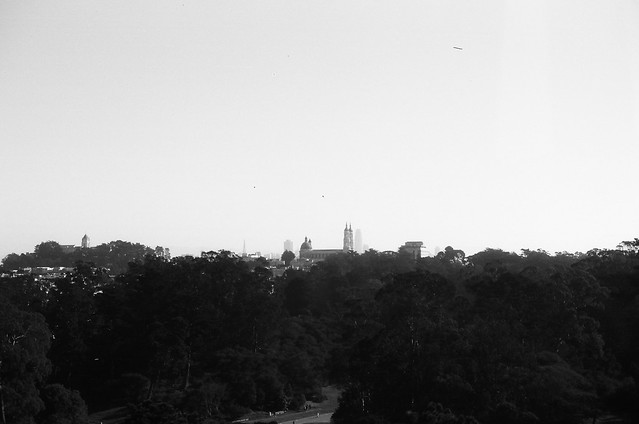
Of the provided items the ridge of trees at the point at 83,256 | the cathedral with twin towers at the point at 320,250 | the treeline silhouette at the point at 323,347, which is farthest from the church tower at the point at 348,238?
the treeline silhouette at the point at 323,347

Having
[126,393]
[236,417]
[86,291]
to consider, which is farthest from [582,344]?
[86,291]

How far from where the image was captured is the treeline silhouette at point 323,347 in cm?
3098

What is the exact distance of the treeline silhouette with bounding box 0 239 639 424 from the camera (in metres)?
31.0

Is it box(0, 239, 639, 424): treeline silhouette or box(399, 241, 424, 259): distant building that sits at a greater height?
box(399, 241, 424, 259): distant building

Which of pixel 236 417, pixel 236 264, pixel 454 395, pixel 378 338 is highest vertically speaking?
pixel 236 264

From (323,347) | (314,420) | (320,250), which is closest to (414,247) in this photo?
(320,250)

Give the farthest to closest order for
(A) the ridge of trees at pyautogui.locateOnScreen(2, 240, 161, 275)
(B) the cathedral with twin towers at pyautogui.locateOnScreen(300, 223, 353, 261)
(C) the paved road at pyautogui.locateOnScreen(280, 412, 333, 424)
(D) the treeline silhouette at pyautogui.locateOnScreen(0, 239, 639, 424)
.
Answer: (B) the cathedral with twin towers at pyautogui.locateOnScreen(300, 223, 353, 261), (A) the ridge of trees at pyautogui.locateOnScreen(2, 240, 161, 275), (C) the paved road at pyautogui.locateOnScreen(280, 412, 333, 424), (D) the treeline silhouette at pyautogui.locateOnScreen(0, 239, 639, 424)

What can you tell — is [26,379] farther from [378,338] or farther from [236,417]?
[378,338]

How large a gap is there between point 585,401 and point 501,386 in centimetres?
329

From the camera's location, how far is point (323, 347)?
51.8m

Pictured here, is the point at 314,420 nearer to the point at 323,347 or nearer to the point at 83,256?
the point at 323,347

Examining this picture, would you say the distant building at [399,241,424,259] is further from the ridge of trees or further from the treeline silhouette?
the treeline silhouette

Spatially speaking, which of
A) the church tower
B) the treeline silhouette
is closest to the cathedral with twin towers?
the church tower

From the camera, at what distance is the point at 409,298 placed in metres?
35.7
